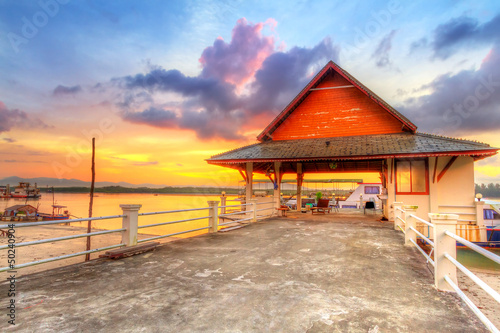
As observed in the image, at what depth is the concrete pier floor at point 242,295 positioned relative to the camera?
2.78 metres

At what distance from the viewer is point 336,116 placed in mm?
15352

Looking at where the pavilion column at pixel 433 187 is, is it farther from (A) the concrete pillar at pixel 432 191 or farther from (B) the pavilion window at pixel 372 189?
(B) the pavilion window at pixel 372 189

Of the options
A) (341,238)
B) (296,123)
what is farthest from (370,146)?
(341,238)

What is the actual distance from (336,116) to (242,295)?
1372 cm

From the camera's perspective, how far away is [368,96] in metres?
14.6

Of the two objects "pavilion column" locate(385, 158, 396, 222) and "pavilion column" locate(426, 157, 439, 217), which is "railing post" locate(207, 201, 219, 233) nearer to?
"pavilion column" locate(385, 158, 396, 222)

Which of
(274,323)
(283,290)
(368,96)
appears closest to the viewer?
(274,323)

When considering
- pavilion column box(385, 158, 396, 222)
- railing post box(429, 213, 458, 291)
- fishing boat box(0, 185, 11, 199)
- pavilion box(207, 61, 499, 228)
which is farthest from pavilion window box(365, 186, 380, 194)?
fishing boat box(0, 185, 11, 199)

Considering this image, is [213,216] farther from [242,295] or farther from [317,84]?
[317,84]

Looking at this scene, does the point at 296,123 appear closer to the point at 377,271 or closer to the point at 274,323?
the point at 377,271

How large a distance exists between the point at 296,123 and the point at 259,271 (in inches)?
503

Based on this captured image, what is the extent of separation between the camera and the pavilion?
11.8m

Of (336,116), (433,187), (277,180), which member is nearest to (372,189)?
(336,116)

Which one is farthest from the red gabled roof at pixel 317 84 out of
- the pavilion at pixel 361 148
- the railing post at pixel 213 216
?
the railing post at pixel 213 216
